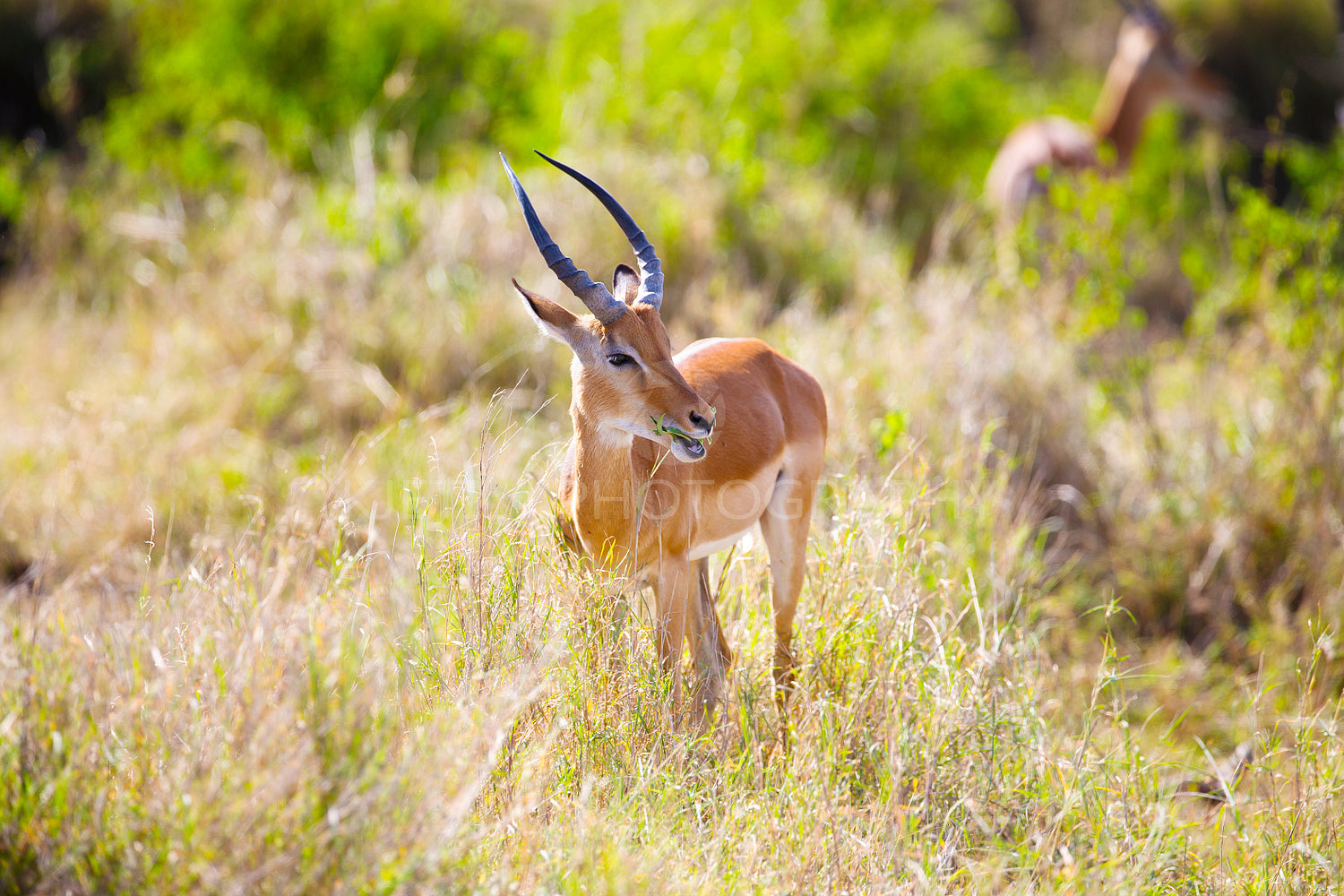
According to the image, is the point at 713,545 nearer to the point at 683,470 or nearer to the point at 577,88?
the point at 683,470

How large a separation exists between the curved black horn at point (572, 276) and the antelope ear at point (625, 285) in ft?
1.50

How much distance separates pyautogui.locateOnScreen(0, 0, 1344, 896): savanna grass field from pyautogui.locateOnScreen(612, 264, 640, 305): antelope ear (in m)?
0.65

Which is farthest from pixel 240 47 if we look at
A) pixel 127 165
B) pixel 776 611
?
pixel 776 611

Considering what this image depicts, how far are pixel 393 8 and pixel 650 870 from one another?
9.91m

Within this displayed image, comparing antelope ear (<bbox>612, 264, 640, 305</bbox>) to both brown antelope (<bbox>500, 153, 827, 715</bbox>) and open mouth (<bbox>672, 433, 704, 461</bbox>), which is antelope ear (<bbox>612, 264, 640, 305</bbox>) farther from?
open mouth (<bbox>672, 433, 704, 461</bbox>)

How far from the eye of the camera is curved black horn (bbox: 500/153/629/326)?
3.03 metres

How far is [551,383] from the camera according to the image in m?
6.50

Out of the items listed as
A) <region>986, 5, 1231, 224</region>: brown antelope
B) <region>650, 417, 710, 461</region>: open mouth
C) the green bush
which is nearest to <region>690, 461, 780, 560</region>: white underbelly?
<region>650, 417, 710, 461</region>: open mouth

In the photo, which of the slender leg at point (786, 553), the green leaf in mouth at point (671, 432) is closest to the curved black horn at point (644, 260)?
the green leaf in mouth at point (671, 432)

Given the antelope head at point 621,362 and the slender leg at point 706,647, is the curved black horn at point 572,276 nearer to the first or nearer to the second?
the antelope head at point 621,362

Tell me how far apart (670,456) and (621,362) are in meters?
0.41

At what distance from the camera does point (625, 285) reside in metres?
3.74

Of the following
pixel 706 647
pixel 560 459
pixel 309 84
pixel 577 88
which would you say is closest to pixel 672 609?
pixel 706 647

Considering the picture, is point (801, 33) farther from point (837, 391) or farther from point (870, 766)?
point (870, 766)
